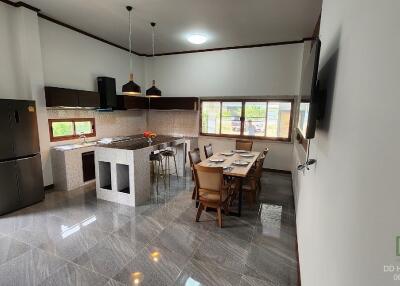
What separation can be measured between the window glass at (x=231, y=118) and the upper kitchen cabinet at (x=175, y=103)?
2.83ft

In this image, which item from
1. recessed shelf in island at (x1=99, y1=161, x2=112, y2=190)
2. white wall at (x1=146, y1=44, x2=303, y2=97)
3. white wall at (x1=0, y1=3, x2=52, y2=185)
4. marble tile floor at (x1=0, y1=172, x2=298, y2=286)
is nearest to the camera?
marble tile floor at (x1=0, y1=172, x2=298, y2=286)

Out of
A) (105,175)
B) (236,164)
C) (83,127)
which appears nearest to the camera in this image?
(236,164)

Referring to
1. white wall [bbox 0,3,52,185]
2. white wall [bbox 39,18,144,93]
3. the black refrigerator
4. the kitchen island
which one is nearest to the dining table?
the kitchen island

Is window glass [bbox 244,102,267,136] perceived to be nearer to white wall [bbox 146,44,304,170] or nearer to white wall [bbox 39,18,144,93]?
white wall [bbox 146,44,304,170]

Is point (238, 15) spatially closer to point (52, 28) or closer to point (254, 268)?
point (52, 28)

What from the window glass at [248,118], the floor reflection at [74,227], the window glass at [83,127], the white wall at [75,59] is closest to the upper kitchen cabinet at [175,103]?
the window glass at [248,118]

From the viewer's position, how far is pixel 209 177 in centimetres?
283

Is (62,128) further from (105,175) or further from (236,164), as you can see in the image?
(236,164)

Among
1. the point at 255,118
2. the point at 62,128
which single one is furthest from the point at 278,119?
the point at 62,128

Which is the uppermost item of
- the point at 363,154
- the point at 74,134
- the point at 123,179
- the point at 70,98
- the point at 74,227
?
the point at 70,98

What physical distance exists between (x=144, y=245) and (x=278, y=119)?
4586 mm

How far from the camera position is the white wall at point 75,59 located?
4.11 meters

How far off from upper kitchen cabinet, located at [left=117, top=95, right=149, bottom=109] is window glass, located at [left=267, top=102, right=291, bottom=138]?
12.2 feet

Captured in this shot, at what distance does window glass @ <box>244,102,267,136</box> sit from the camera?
5742mm
